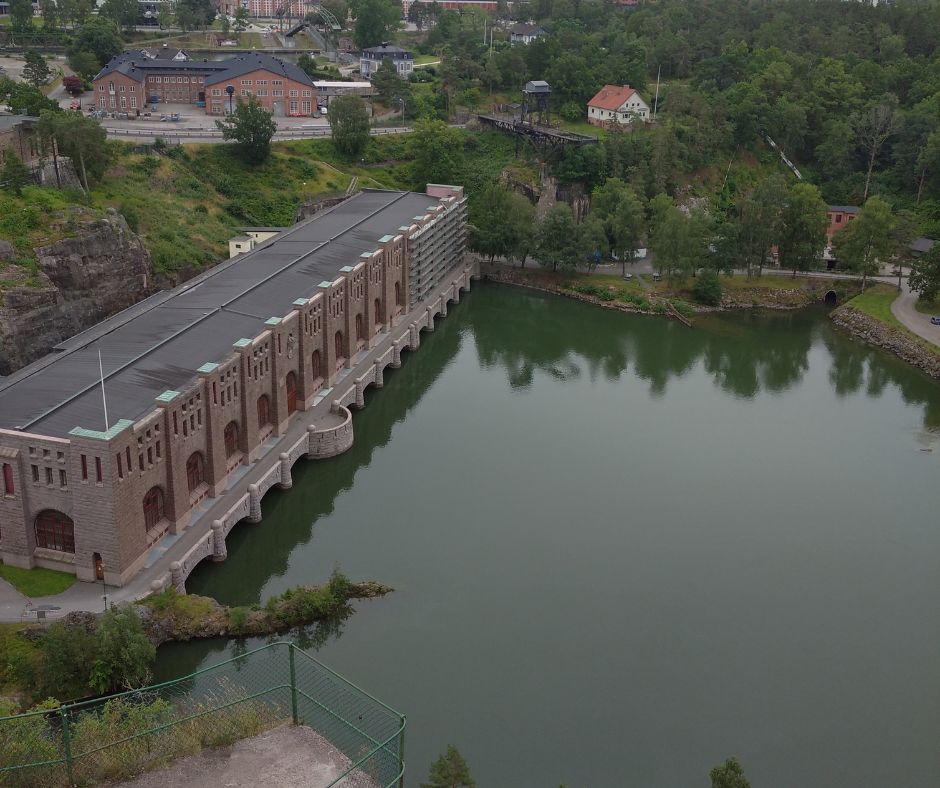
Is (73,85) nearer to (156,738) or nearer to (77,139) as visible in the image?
(77,139)

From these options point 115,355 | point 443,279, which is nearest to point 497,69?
point 443,279

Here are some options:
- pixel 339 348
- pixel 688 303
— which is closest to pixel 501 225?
pixel 688 303

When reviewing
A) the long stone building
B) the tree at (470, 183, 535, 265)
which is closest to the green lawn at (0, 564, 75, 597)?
the long stone building

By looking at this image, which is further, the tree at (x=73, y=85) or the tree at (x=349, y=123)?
the tree at (x=73, y=85)

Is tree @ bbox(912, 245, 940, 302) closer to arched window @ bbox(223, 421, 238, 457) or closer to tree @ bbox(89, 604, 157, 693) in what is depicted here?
arched window @ bbox(223, 421, 238, 457)

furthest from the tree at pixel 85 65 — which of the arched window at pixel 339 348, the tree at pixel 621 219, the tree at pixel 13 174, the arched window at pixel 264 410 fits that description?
the arched window at pixel 264 410

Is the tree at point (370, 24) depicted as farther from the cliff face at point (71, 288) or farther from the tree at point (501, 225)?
the cliff face at point (71, 288)

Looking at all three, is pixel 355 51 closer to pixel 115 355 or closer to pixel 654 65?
pixel 654 65
